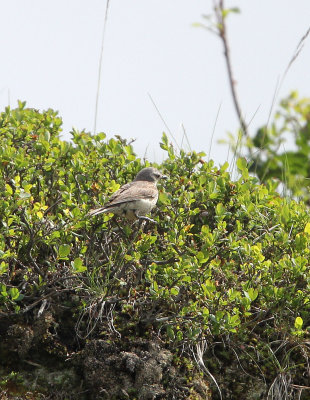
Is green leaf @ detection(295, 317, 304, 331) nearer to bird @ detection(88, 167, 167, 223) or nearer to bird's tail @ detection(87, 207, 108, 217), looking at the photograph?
bird @ detection(88, 167, 167, 223)

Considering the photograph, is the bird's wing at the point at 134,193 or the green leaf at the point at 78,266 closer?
the green leaf at the point at 78,266

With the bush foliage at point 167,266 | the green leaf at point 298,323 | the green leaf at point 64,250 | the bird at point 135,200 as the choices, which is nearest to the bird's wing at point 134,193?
the bird at point 135,200

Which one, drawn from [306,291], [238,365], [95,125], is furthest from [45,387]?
[95,125]

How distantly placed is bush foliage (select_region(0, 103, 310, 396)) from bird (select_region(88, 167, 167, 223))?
3.7 inches

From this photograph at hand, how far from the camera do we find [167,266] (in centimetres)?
618

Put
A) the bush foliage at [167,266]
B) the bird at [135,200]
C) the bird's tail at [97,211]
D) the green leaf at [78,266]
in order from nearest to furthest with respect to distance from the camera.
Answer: the green leaf at [78,266], the bush foliage at [167,266], the bird's tail at [97,211], the bird at [135,200]

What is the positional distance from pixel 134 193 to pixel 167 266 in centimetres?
82

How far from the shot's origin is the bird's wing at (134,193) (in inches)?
253

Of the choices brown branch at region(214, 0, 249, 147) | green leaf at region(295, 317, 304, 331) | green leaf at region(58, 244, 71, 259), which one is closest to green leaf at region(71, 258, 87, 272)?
green leaf at region(58, 244, 71, 259)

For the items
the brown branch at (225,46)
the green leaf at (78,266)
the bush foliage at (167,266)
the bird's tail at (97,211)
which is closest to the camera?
the green leaf at (78,266)

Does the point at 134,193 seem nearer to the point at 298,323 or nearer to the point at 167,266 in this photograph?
the point at 167,266

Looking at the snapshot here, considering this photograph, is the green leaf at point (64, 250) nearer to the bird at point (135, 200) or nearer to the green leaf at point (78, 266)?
the green leaf at point (78, 266)

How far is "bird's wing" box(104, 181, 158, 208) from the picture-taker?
641 centimetres

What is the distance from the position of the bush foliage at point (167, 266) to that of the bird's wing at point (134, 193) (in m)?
0.10
